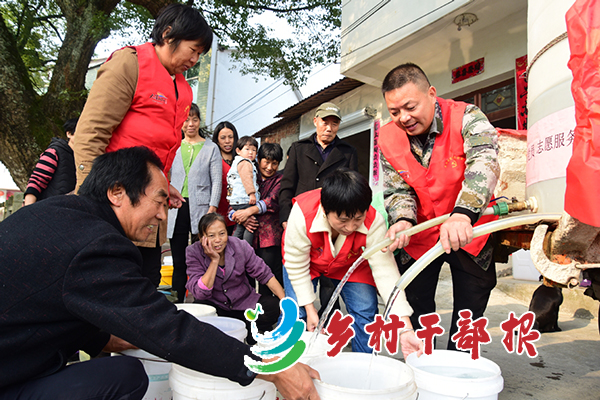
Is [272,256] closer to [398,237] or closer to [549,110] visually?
[398,237]

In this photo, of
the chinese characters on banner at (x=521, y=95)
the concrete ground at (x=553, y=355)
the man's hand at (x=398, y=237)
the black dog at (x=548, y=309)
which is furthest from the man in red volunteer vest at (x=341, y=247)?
the chinese characters on banner at (x=521, y=95)

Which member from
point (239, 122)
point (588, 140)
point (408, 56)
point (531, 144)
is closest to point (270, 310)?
point (531, 144)

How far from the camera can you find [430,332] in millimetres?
1720

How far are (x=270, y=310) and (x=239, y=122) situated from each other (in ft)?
57.3

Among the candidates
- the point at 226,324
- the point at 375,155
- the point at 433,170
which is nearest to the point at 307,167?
the point at 433,170

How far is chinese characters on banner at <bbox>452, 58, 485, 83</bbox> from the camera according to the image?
20.1ft

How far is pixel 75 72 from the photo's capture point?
281 inches

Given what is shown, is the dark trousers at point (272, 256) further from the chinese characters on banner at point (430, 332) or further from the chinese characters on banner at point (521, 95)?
the chinese characters on banner at point (521, 95)

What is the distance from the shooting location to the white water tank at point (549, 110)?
5.66 ft

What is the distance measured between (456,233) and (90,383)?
157cm

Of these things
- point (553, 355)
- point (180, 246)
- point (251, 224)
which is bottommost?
point (553, 355)

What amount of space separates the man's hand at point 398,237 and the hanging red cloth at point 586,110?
0.80m

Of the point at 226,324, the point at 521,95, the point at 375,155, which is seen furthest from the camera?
the point at 375,155

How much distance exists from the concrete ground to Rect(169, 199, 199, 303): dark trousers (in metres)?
2.39
